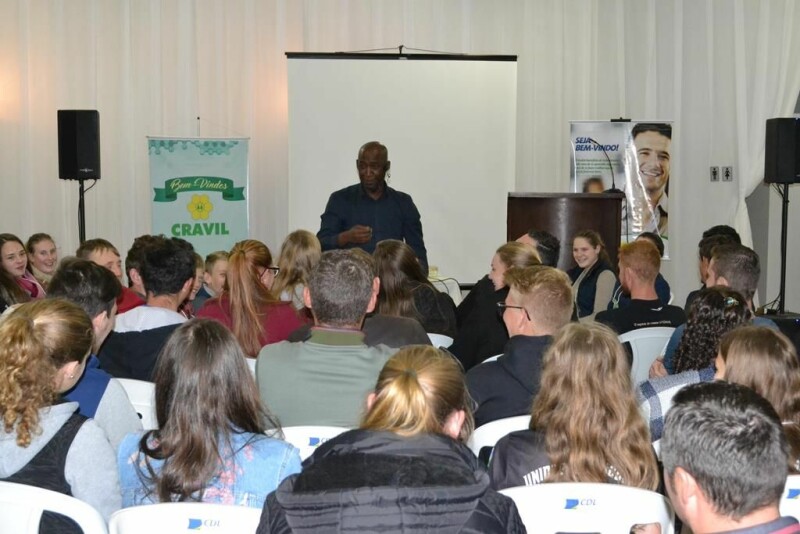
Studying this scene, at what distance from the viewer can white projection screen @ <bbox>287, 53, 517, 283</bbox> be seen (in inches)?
319

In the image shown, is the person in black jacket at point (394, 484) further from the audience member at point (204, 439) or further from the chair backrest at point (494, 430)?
the chair backrest at point (494, 430)

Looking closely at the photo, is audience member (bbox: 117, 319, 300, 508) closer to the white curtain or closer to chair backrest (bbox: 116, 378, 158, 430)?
chair backrest (bbox: 116, 378, 158, 430)

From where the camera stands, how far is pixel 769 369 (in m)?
2.35

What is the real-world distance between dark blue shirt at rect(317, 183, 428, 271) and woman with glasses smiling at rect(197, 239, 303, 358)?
241 centimetres

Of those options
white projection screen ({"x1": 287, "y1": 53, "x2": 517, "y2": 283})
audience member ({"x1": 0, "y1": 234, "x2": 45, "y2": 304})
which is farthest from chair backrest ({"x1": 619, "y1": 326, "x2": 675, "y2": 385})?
white projection screen ({"x1": 287, "y1": 53, "x2": 517, "y2": 283})

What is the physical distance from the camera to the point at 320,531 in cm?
159

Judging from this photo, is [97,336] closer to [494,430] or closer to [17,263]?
[494,430]

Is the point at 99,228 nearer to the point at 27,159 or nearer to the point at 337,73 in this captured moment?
the point at 27,159

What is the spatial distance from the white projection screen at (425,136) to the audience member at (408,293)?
3938 mm

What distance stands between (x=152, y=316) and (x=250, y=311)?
1.41 feet

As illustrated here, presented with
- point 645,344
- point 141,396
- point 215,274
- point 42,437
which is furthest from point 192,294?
point 42,437

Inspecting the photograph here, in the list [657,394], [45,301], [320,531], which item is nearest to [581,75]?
[657,394]

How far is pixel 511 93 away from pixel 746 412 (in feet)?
22.8

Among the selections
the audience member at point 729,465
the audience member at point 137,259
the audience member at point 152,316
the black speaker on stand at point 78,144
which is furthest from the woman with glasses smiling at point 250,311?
the black speaker on stand at point 78,144
